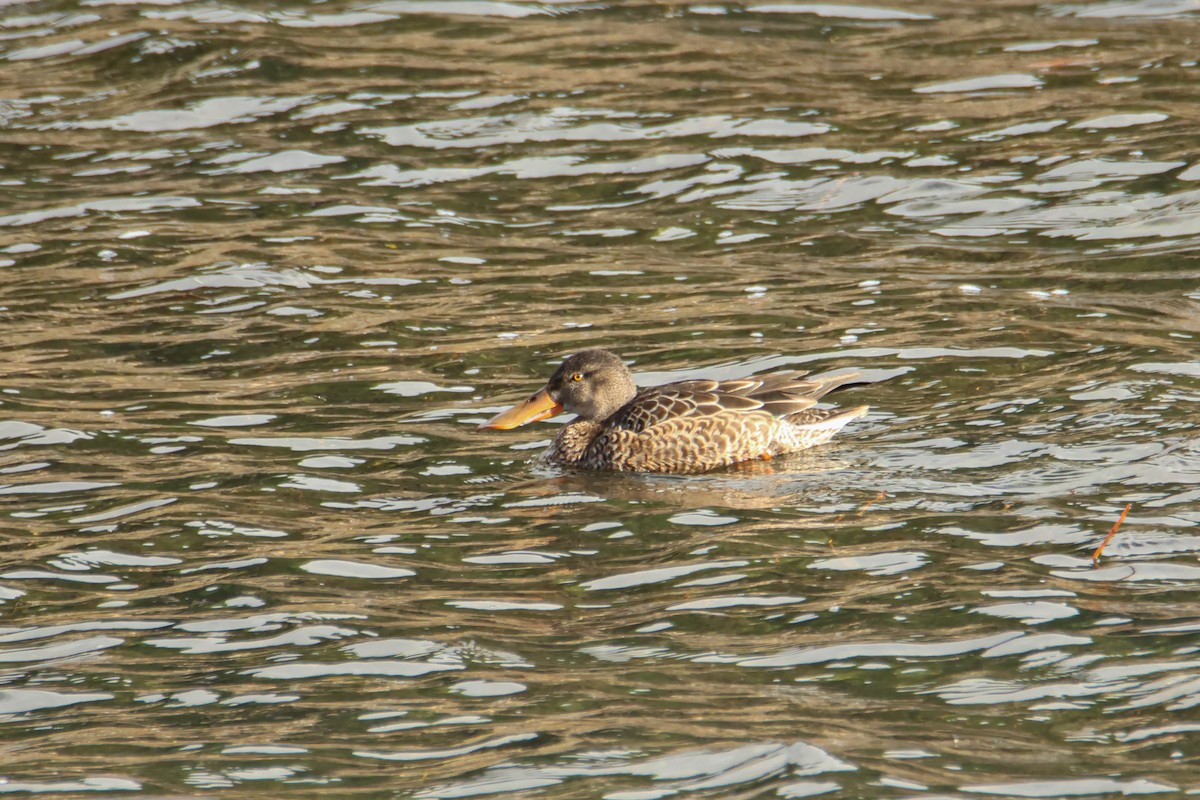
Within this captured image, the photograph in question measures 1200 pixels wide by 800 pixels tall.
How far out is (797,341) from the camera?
11.2 m

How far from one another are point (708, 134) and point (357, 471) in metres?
6.84

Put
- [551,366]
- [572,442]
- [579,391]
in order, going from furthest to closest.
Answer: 1. [551,366]
2. [579,391]
3. [572,442]

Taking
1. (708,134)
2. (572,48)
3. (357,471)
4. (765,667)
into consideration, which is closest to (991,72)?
(708,134)

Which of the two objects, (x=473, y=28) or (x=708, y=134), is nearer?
(x=708, y=134)

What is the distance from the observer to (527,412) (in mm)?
10047

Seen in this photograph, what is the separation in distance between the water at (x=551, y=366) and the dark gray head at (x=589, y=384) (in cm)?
43

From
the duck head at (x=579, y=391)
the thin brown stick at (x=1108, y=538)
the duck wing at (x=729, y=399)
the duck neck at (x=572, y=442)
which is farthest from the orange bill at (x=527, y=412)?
the thin brown stick at (x=1108, y=538)

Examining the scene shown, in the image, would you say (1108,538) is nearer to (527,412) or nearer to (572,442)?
(572,442)

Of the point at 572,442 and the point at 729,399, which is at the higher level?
the point at 729,399

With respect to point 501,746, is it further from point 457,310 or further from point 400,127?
point 400,127

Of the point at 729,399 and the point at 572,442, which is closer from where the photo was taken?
the point at 729,399

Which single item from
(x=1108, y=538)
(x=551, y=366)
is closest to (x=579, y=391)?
(x=551, y=366)

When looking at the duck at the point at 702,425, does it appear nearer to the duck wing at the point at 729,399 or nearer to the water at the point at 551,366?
the duck wing at the point at 729,399

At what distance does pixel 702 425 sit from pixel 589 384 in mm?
860
